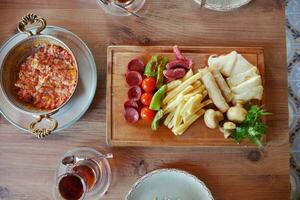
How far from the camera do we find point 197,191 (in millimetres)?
1127

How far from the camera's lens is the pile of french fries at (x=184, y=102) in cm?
111

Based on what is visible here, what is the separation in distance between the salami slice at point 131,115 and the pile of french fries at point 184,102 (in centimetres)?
8

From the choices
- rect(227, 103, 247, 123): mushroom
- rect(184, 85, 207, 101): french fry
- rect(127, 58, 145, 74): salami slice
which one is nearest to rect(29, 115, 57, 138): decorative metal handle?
rect(127, 58, 145, 74): salami slice

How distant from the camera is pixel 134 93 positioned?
1.15 metres

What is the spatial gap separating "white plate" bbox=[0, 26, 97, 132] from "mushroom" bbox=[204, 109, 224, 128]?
1.03 ft

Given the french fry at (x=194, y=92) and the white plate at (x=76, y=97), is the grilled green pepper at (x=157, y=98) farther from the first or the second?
the white plate at (x=76, y=97)

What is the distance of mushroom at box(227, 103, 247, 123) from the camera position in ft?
3.56

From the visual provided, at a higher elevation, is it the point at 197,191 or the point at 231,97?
the point at 231,97

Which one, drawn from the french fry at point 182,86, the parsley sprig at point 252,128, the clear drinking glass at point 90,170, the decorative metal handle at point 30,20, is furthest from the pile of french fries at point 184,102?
the decorative metal handle at point 30,20

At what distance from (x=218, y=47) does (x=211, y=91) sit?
14 centimetres

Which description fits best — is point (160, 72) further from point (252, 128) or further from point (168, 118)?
point (252, 128)

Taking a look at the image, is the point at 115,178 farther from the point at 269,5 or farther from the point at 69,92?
the point at 269,5

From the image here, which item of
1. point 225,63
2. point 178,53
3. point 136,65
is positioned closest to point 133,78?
point 136,65

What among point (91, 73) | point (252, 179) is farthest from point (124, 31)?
point (252, 179)
